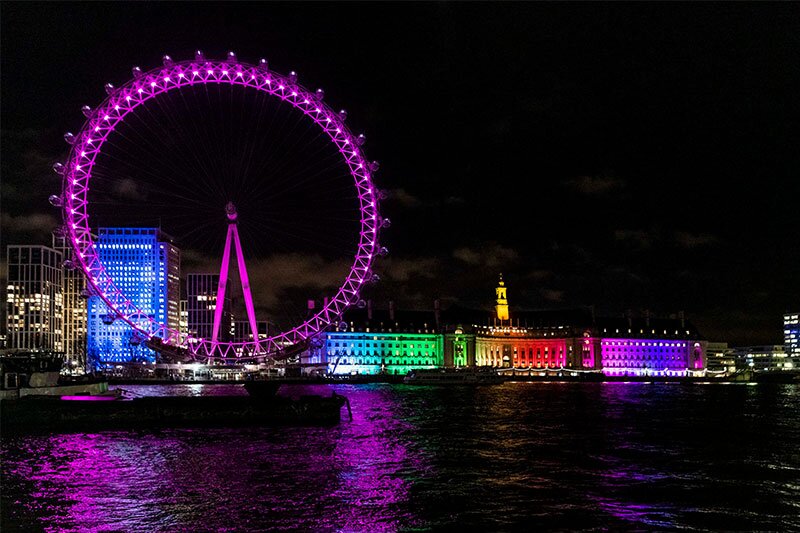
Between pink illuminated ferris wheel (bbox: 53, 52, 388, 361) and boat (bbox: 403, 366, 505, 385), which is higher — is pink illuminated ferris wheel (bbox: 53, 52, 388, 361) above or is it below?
above

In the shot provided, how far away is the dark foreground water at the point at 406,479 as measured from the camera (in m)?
25.5

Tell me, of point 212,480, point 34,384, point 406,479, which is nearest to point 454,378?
point 34,384

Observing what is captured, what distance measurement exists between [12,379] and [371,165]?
33.1m

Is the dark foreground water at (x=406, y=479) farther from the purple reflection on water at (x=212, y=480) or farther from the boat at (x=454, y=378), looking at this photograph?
the boat at (x=454, y=378)

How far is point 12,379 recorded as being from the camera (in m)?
66.6

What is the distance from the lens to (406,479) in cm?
3278

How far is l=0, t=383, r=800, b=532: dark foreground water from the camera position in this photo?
2545 cm

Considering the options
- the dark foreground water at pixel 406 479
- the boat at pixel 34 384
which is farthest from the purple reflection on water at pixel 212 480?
the boat at pixel 34 384

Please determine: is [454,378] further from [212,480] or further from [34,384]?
[212,480]

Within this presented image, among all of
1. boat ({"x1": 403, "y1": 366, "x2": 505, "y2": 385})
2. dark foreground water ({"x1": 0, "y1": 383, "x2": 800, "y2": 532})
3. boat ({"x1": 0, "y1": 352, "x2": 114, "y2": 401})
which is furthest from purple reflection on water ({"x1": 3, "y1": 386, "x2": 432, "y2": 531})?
boat ({"x1": 403, "y1": 366, "x2": 505, "y2": 385})

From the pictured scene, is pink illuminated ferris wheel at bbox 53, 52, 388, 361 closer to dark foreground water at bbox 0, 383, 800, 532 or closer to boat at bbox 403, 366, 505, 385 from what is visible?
dark foreground water at bbox 0, 383, 800, 532

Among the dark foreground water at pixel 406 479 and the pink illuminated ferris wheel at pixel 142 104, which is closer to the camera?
the dark foreground water at pixel 406 479

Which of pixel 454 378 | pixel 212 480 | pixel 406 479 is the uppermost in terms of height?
pixel 212 480

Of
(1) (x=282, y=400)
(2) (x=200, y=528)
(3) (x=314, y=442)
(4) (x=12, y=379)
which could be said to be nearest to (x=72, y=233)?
(4) (x=12, y=379)
